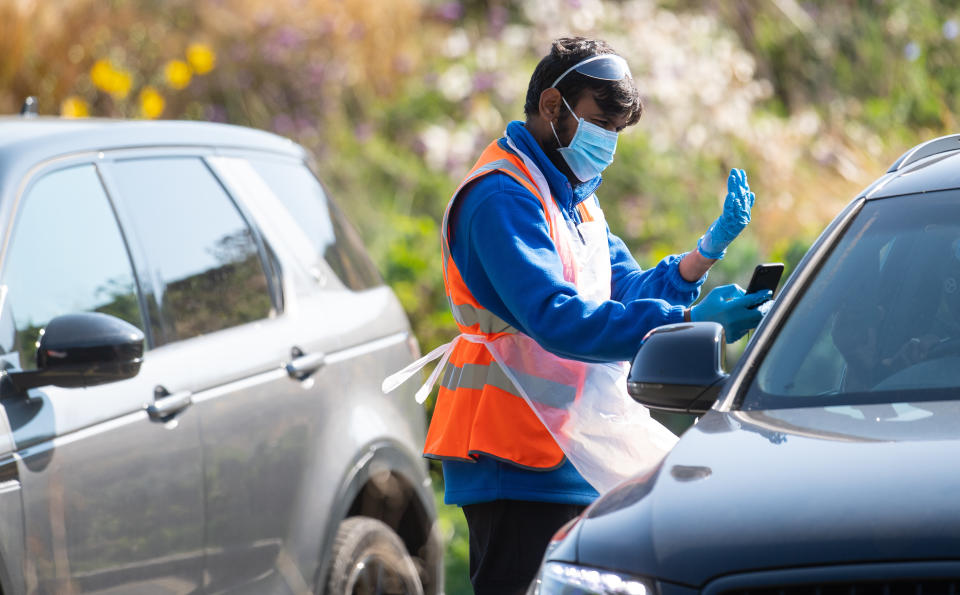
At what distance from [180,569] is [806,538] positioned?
1.90m

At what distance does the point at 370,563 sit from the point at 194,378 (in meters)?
1.04

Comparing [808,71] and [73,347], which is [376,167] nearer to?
[808,71]

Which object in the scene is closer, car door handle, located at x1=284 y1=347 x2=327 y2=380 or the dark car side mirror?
the dark car side mirror

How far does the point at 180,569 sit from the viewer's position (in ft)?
11.8

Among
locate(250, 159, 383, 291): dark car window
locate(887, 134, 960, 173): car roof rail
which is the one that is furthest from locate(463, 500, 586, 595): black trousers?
locate(250, 159, 383, 291): dark car window

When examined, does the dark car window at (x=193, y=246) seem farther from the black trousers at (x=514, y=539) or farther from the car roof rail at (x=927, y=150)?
the car roof rail at (x=927, y=150)

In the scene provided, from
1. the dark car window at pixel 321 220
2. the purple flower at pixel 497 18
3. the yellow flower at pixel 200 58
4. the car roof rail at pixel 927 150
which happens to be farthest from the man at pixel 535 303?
the purple flower at pixel 497 18

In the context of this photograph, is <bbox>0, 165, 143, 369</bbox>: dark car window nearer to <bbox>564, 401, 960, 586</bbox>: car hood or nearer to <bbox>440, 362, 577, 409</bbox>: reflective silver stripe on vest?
<bbox>440, 362, 577, 409</bbox>: reflective silver stripe on vest

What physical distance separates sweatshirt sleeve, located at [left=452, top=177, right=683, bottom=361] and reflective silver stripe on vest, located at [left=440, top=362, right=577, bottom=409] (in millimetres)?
124

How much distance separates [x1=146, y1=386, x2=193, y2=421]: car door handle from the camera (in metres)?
3.58

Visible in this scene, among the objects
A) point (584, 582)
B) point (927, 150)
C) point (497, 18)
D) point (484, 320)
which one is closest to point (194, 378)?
point (484, 320)

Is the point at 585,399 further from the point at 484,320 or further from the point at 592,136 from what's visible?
the point at 592,136

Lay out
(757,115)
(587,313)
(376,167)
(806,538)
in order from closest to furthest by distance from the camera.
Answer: (806,538) < (587,313) < (376,167) < (757,115)

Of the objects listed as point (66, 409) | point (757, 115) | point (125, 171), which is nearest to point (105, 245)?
point (125, 171)
